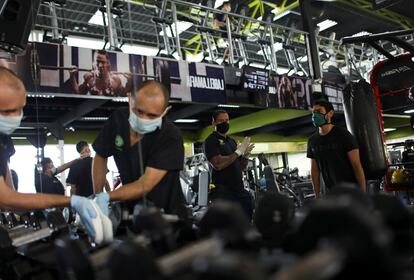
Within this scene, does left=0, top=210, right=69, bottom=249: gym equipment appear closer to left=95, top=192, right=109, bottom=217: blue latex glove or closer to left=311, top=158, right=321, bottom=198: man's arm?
left=95, top=192, right=109, bottom=217: blue latex glove

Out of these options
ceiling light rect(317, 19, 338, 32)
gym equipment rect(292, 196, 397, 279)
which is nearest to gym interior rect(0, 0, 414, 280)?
gym equipment rect(292, 196, 397, 279)

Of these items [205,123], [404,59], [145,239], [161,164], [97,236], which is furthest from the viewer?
[205,123]

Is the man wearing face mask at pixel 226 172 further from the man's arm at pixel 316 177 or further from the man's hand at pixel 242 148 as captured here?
the man's arm at pixel 316 177

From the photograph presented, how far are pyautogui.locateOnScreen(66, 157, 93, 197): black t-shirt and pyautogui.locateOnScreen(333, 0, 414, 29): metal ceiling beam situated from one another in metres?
6.68

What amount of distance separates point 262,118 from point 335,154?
5.48 metres

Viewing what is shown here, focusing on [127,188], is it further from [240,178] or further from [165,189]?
[240,178]

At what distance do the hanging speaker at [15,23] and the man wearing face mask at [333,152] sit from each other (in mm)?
2185

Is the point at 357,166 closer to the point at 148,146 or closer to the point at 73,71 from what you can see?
the point at 148,146

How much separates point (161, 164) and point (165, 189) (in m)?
0.12

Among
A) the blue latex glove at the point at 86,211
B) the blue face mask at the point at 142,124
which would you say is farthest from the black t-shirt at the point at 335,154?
the blue latex glove at the point at 86,211

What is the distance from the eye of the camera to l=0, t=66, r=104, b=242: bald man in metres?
1.19

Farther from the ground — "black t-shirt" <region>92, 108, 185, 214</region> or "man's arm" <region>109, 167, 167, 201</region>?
"black t-shirt" <region>92, 108, 185, 214</region>

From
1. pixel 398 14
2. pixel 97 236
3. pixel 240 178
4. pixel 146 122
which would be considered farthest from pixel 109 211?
pixel 398 14

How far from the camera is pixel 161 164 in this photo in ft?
5.03
